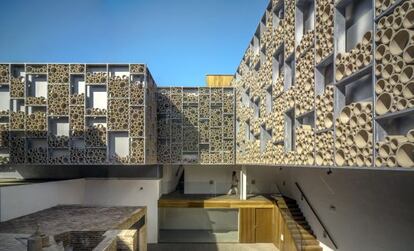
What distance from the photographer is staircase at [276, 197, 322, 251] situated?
11.6m

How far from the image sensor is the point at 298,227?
12727 mm

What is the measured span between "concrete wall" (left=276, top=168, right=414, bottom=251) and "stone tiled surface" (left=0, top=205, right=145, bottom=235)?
6.46 metres

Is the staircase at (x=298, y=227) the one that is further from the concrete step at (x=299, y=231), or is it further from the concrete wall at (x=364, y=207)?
the concrete wall at (x=364, y=207)

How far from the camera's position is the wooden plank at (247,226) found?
15430mm

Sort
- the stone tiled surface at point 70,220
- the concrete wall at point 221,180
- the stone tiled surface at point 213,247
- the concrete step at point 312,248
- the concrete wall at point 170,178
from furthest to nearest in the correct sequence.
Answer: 1. the concrete wall at point 170,178
2. the concrete wall at point 221,180
3. the stone tiled surface at point 213,247
4. the concrete step at point 312,248
5. the stone tiled surface at point 70,220

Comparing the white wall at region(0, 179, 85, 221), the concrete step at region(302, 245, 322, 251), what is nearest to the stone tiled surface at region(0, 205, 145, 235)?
the white wall at region(0, 179, 85, 221)

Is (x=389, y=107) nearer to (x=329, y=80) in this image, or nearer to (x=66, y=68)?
(x=329, y=80)

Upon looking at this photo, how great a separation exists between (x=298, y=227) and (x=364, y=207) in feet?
15.7

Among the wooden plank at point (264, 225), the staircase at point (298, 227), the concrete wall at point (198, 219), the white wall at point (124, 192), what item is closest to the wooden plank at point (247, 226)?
the wooden plank at point (264, 225)

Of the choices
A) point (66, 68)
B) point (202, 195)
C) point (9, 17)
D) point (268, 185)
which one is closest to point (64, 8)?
point (9, 17)

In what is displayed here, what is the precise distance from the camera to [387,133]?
396 cm

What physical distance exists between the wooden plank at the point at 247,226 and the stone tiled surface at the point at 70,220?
5569 mm

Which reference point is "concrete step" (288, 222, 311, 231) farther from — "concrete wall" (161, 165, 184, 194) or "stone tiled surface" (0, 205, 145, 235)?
"concrete wall" (161, 165, 184, 194)

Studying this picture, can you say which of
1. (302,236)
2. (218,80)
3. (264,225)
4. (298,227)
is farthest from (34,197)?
(218,80)
